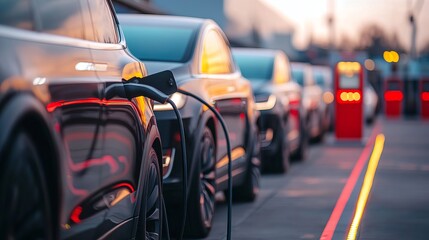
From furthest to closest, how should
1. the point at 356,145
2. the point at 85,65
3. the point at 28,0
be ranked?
the point at 356,145 → the point at 85,65 → the point at 28,0

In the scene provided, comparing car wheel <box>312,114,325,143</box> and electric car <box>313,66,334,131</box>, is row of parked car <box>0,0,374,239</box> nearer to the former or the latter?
car wheel <box>312,114,325,143</box>

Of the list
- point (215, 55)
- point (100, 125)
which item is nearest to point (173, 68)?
point (215, 55)

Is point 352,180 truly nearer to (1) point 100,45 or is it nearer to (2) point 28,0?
(1) point 100,45

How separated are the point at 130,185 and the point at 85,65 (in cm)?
97

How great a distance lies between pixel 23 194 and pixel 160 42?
6149 mm

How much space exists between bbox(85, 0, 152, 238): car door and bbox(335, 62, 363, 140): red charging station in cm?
1815

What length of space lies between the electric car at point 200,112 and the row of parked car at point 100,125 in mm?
13

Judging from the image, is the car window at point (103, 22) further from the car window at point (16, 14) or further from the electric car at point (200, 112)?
the electric car at point (200, 112)

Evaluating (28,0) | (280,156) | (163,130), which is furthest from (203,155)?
(280,156)

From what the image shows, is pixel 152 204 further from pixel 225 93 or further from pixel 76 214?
pixel 225 93

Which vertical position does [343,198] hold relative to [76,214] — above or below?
below

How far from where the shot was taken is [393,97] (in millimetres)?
47750

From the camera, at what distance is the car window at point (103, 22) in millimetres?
6016

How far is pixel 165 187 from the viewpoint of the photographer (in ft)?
28.5
